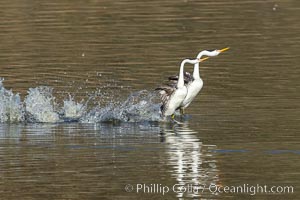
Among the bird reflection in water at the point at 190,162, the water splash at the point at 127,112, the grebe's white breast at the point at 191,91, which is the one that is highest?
the grebe's white breast at the point at 191,91

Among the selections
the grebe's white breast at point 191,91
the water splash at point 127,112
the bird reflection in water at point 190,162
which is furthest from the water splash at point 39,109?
the grebe's white breast at point 191,91

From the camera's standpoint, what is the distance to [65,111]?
17938 millimetres

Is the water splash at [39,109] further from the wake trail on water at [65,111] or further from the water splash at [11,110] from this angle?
the water splash at [11,110]

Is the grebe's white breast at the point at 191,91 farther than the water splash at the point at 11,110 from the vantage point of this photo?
Yes

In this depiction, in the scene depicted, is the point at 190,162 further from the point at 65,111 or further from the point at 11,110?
the point at 11,110

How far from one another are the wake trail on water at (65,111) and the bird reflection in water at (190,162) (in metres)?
1.15

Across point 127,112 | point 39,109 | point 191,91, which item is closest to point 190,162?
point 127,112

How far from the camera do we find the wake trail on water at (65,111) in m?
17.6

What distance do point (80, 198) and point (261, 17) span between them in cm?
2025

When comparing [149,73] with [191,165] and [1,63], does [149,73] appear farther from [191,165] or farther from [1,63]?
[191,165]

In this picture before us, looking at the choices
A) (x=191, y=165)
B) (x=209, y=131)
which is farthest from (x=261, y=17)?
(x=191, y=165)

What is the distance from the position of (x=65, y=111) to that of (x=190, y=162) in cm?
435

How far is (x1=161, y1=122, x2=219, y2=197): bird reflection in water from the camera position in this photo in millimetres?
12816

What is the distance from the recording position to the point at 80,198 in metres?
12.4
